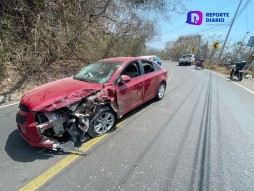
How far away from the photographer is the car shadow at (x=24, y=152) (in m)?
3.05

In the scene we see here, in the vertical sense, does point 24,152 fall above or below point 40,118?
below

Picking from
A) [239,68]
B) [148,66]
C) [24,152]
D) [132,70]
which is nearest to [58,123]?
[24,152]

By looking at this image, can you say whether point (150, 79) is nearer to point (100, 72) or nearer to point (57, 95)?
point (100, 72)

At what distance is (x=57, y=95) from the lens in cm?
324

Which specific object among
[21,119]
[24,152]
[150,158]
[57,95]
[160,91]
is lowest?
[150,158]

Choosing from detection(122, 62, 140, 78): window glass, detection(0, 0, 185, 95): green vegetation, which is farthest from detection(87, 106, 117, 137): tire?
detection(0, 0, 185, 95): green vegetation

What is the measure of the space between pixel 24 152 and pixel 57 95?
3.81 ft

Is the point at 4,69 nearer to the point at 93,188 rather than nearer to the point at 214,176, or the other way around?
the point at 93,188

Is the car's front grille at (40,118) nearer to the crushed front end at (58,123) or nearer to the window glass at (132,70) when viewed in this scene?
the crushed front end at (58,123)

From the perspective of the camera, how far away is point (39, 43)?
8703 mm

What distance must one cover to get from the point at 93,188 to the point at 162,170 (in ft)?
3.53

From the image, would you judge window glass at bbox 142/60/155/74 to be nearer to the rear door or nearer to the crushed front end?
the rear door

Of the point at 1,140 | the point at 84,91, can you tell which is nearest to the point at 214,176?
the point at 84,91

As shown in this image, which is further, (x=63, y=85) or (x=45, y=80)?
(x=45, y=80)
